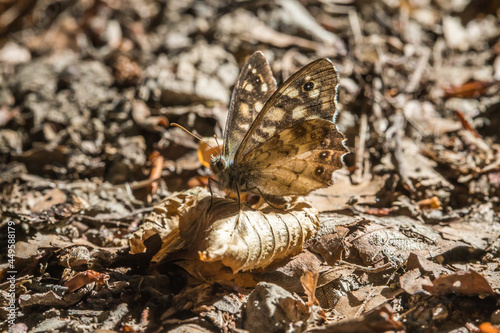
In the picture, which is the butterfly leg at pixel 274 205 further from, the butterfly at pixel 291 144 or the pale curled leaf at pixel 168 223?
the pale curled leaf at pixel 168 223

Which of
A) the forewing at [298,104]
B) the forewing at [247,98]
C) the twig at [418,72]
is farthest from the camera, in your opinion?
the twig at [418,72]

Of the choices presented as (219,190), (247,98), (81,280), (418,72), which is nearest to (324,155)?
(247,98)

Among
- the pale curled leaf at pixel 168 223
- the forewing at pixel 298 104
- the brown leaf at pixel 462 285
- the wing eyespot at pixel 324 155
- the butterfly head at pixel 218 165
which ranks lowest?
the brown leaf at pixel 462 285

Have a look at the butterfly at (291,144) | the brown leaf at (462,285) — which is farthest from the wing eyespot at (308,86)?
the brown leaf at (462,285)

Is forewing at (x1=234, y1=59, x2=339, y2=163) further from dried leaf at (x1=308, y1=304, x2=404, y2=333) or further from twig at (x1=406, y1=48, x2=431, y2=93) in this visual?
twig at (x1=406, y1=48, x2=431, y2=93)

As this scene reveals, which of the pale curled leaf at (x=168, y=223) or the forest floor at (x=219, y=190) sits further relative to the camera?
the pale curled leaf at (x=168, y=223)

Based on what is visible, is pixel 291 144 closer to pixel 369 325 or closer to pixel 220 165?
pixel 220 165
